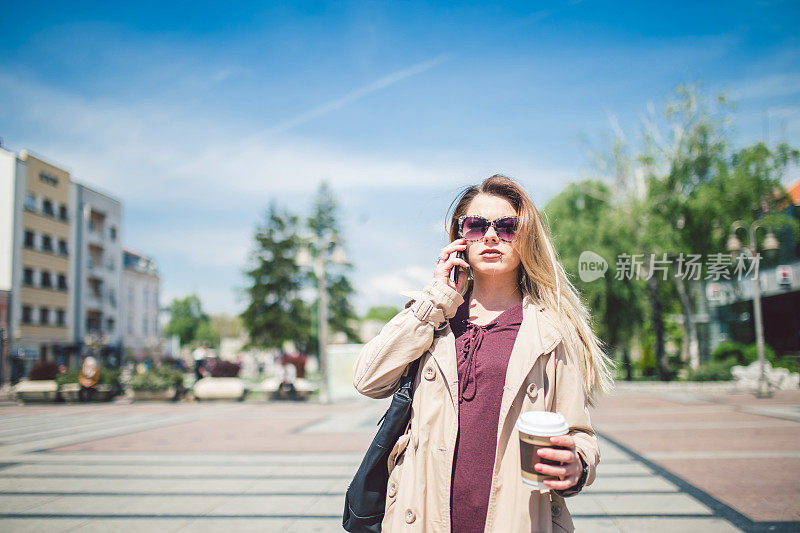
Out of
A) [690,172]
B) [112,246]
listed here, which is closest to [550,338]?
[690,172]

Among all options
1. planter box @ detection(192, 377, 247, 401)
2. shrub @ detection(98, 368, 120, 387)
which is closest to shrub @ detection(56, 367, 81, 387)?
shrub @ detection(98, 368, 120, 387)

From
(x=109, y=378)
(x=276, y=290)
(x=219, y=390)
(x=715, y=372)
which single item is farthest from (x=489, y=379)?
(x=276, y=290)

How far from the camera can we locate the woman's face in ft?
7.13

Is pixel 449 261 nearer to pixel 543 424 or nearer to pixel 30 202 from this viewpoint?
pixel 543 424

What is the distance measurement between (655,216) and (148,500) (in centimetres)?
2325

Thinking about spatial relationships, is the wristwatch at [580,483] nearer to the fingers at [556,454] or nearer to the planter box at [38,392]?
the fingers at [556,454]

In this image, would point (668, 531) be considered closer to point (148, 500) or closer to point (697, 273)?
point (148, 500)

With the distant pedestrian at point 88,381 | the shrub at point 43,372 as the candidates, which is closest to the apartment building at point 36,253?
the shrub at point 43,372

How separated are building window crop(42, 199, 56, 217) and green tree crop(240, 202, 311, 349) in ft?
48.2

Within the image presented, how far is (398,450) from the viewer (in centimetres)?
203

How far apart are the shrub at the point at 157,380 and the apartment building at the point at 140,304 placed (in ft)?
132

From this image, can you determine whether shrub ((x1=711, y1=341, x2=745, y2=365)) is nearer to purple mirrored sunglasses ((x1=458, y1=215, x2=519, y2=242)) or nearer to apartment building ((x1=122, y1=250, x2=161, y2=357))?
purple mirrored sunglasses ((x1=458, y1=215, x2=519, y2=242))

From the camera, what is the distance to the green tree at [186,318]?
335 feet

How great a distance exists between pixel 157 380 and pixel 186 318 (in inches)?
3596
